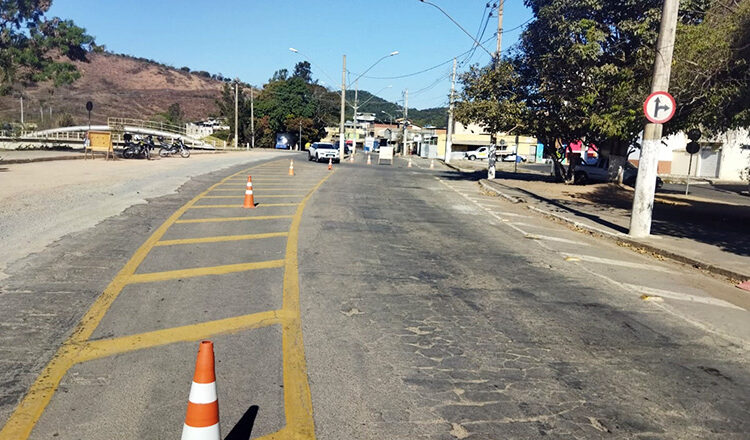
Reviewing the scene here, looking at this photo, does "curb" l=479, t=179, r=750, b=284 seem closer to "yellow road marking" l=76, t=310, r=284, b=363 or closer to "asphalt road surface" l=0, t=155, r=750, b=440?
"asphalt road surface" l=0, t=155, r=750, b=440

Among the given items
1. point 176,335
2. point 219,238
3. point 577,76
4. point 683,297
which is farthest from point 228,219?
point 577,76

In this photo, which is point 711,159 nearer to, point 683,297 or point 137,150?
point 137,150

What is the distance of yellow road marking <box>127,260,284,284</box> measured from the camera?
718 cm

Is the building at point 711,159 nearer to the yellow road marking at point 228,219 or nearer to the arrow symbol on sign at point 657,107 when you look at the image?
the arrow symbol on sign at point 657,107

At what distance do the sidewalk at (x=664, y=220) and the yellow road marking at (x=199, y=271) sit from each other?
719cm

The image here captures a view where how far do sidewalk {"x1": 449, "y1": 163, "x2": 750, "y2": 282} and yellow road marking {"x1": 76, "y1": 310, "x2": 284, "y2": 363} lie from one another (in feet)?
24.4

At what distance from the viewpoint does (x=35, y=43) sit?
3931 centimetres

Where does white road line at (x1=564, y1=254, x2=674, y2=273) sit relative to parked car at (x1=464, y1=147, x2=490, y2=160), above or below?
below

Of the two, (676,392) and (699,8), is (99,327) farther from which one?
(699,8)

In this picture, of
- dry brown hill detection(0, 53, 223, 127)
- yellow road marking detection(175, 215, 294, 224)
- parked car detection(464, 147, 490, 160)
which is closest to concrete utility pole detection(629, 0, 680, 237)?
yellow road marking detection(175, 215, 294, 224)

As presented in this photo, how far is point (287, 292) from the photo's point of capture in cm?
679

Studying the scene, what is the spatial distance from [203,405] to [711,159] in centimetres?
4896

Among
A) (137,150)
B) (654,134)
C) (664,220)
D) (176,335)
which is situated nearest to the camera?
(176,335)

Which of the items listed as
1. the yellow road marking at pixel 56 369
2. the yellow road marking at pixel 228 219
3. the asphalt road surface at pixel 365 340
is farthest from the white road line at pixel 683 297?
the yellow road marking at pixel 228 219
